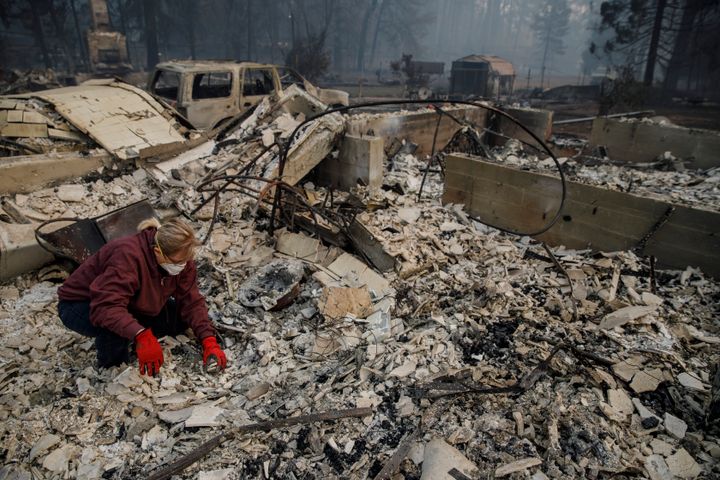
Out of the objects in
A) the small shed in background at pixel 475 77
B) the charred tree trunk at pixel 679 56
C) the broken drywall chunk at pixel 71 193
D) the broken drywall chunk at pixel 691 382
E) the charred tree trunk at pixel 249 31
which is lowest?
the broken drywall chunk at pixel 691 382

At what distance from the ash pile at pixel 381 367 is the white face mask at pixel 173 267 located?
0.85 m

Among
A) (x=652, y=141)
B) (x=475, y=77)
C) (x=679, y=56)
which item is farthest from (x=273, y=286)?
(x=679, y=56)

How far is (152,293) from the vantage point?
3053mm

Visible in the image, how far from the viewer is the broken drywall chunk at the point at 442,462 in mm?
2413

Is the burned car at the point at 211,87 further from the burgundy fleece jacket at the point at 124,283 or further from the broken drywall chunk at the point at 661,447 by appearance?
the broken drywall chunk at the point at 661,447

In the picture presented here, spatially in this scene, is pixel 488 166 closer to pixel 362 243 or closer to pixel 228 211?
Answer: pixel 362 243

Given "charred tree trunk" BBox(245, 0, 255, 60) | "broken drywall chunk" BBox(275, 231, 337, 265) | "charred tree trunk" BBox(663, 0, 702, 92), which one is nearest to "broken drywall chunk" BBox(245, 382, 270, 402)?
"broken drywall chunk" BBox(275, 231, 337, 265)

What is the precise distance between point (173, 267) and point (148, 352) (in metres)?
0.62

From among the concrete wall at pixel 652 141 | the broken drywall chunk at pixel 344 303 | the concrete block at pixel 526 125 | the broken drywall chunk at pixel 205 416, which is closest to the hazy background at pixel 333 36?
the concrete block at pixel 526 125

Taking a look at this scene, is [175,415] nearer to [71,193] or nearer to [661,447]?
[661,447]

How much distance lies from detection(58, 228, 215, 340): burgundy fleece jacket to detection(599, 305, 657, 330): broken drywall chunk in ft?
11.8

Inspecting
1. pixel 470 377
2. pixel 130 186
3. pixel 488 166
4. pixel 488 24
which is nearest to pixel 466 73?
pixel 488 166

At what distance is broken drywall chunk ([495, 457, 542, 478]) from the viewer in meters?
2.43

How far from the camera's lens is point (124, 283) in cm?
279
